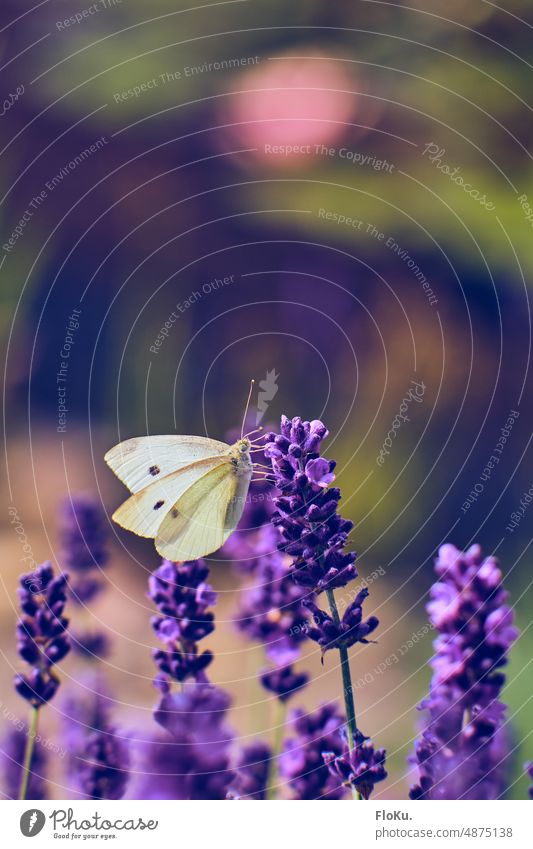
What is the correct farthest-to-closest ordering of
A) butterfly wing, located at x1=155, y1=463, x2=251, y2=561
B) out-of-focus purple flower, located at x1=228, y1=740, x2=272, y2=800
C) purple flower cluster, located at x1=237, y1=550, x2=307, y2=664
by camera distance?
butterfly wing, located at x1=155, y1=463, x2=251, y2=561, purple flower cluster, located at x1=237, y1=550, x2=307, y2=664, out-of-focus purple flower, located at x1=228, y1=740, x2=272, y2=800

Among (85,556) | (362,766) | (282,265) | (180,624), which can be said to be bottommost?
(362,766)

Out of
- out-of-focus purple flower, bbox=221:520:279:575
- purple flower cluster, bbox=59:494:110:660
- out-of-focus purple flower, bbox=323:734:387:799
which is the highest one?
purple flower cluster, bbox=59:494:110:660

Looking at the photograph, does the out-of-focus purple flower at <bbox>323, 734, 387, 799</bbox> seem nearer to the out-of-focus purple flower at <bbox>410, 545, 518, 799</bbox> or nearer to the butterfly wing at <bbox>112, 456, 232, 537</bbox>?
the out-of-focus purple flower at <bbox>410, 545, 518, 799</bbox>

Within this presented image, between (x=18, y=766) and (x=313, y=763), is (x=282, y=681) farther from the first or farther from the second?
(x=18, y=766)

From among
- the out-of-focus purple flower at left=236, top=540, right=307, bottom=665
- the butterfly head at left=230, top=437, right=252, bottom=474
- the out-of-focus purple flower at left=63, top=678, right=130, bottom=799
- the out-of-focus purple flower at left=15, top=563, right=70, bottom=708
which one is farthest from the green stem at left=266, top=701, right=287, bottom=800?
the butterfly head at left=230, top=437, right=252, bottom=474

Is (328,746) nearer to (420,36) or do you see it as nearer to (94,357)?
(94,357)

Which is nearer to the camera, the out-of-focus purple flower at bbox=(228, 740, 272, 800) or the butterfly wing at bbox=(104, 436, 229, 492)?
the out-of-focus purple flower at bbox=(228, 740, 272, 800)
